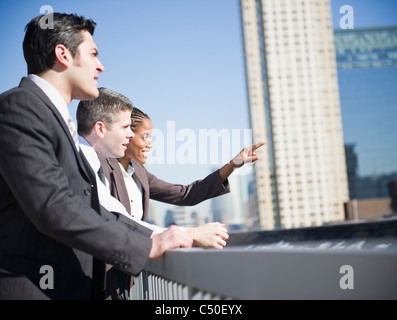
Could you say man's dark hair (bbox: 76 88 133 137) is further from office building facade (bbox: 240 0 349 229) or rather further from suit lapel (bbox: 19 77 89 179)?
office building facade (bbox: 240 0 349 229)

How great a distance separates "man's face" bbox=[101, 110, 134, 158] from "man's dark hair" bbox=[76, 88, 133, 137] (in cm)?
3

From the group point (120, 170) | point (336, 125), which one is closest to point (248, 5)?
point (336, 125)

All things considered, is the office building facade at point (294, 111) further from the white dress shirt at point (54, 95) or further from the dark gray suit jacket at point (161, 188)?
the white dress shirt at point (54, 95)

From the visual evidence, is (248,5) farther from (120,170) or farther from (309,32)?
(120,170)

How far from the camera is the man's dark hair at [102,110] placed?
11.0 feet

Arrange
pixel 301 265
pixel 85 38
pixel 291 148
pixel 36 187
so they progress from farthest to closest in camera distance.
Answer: pixel 291 148
pixel 85 38
pixel 36 187
pixel 301 265

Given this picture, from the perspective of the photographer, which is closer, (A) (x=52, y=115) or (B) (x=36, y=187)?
(B) (x=36, y=187)

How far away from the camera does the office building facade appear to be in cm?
11706

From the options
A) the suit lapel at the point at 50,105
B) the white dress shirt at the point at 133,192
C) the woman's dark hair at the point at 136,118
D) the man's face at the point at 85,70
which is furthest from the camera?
the woman's dark hair at the point at 136,118

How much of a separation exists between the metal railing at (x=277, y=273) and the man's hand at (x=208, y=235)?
0.22 meters

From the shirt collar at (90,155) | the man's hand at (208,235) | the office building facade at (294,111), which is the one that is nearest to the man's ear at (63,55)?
the shirt collar at (90,155)

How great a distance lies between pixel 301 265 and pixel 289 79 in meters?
125

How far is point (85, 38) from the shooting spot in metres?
2.24

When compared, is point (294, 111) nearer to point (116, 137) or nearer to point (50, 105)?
point (116, 137)
